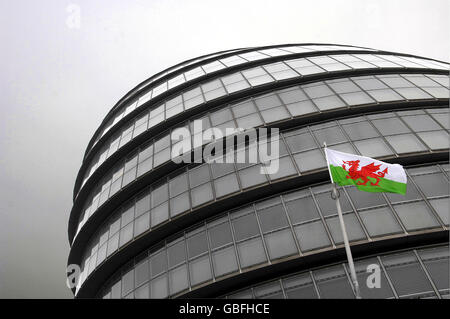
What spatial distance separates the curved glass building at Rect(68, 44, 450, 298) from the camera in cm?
1509

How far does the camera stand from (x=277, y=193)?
18.1m

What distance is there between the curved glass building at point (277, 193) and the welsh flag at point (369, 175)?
305 cm

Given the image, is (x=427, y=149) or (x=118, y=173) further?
(x=118, y=173)

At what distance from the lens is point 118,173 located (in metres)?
24.4

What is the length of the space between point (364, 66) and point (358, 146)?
814 centimetres

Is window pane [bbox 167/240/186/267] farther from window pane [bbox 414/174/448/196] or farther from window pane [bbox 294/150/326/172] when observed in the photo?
window pane [bbox 414/174/448/196]

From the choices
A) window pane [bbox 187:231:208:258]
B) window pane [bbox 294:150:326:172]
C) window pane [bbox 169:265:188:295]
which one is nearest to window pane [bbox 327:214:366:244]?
window pane [bbox 294:150:326:172]

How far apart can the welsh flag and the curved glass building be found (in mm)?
3051

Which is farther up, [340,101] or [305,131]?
[340,101]

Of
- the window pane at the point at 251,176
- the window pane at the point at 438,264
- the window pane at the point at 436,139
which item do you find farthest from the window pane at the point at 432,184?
the window pane at the point at 251,176

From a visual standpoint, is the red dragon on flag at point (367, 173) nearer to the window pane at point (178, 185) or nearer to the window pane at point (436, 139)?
the window pane at point (436, 139)

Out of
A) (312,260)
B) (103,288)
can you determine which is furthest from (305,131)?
(103,288)

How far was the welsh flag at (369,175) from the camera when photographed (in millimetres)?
12672
